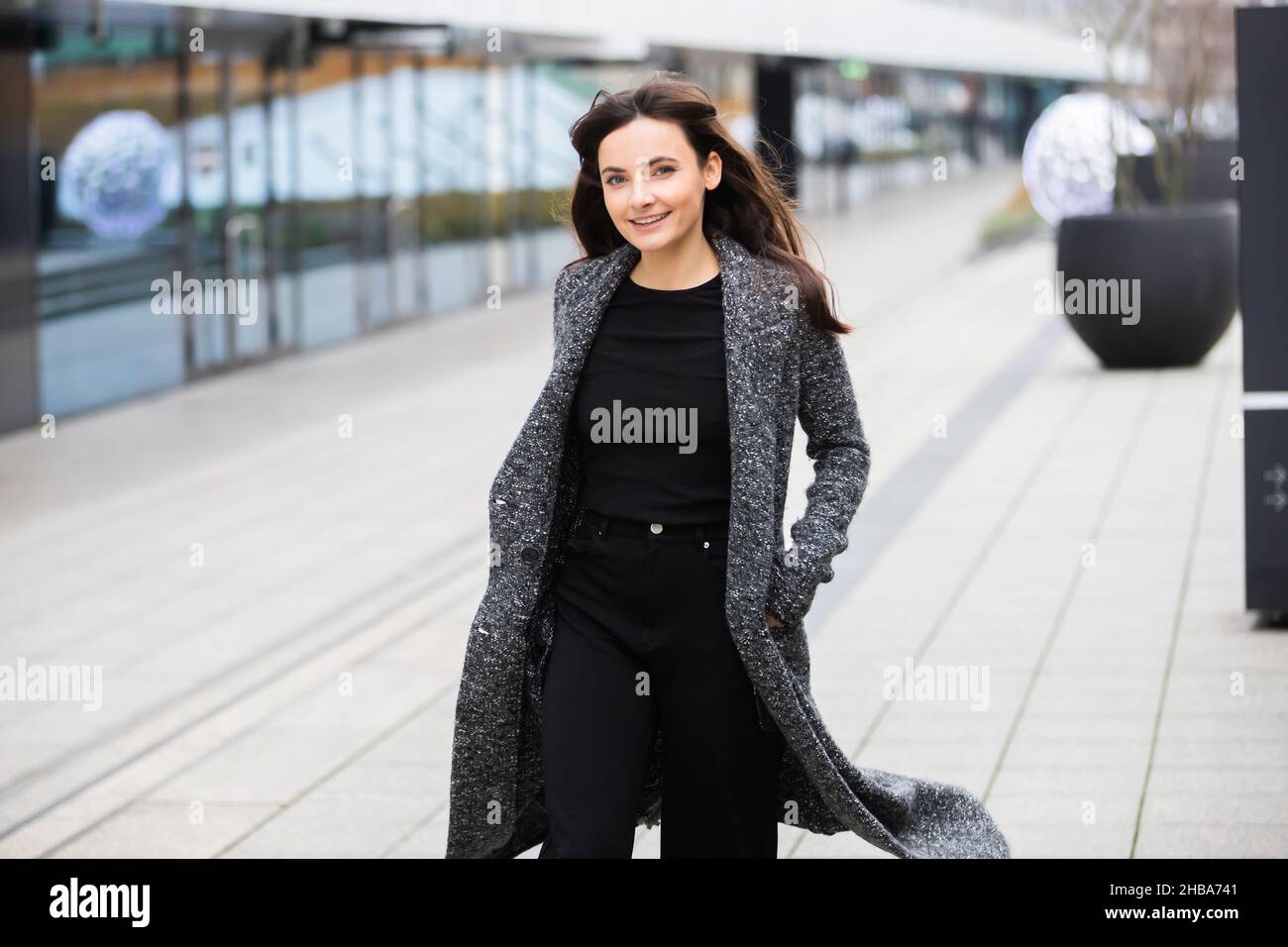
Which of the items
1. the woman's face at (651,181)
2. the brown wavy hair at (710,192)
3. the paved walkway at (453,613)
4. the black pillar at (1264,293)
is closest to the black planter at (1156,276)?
the paved walkway at (453,613)

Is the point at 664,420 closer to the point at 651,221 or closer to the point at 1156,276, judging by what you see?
the point at 651,221

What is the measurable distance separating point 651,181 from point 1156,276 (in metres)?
11.1

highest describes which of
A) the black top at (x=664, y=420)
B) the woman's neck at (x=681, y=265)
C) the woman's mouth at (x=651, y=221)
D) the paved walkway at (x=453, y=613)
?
the woman's mouth at (x=651, y=221)

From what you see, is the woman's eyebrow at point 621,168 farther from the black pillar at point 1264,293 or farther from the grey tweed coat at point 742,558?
the black pillar at point 1264,293

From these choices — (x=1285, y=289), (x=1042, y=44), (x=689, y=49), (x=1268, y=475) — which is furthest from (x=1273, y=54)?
(x=1042, y=44)

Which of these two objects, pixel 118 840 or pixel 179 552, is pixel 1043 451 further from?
pixel 118 840

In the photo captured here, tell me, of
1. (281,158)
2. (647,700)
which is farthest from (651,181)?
(281,158)

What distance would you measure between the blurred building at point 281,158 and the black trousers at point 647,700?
88 cm

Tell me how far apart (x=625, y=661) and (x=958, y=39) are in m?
37.8

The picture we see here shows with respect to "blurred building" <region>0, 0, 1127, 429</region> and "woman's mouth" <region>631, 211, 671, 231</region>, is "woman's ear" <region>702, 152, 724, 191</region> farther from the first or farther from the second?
"blurred building" <region>0, 0, 1127, 429</region>

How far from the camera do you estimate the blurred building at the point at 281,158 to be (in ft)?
42.6

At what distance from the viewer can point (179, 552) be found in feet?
29.7

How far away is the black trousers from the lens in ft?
10.7

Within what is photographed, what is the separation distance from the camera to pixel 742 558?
10.6ft
